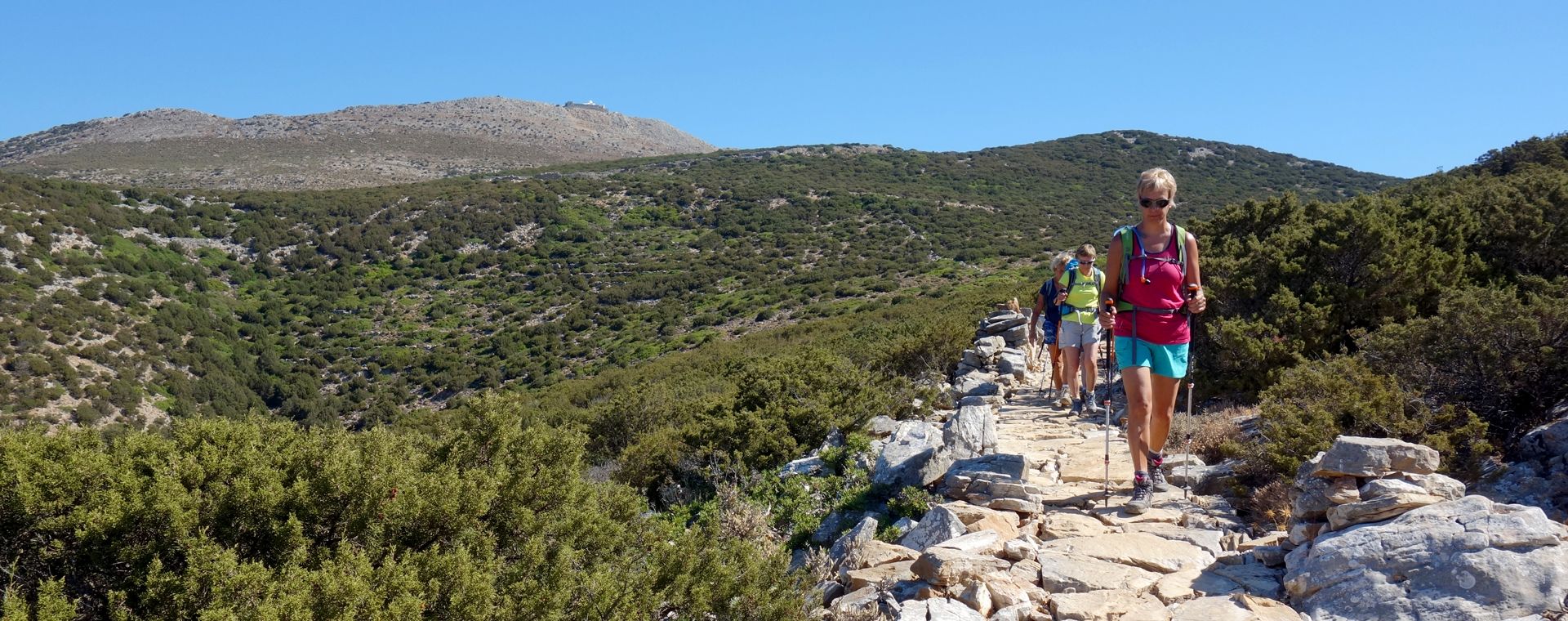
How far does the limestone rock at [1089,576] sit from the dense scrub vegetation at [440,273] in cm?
2008

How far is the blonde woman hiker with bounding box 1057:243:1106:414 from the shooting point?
7.44 meters

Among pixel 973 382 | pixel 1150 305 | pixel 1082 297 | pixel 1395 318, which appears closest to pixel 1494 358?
pixel 1150 305

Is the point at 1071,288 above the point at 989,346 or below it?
above

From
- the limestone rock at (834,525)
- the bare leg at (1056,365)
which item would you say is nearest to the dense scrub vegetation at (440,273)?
the limestone rock at (834,525)

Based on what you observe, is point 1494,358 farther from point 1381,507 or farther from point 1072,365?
point 1072,365

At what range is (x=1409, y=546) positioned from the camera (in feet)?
9.87

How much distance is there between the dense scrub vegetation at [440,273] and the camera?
82.1 ft

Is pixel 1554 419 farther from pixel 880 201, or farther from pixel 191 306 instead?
pixel 880 201

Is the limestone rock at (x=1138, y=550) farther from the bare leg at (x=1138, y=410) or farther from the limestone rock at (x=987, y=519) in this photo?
the bare leg at (x=1138, y=410)

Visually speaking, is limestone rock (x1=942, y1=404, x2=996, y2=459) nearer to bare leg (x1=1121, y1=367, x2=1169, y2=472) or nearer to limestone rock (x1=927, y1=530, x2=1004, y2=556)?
bare leg (x1=1121, y1=367, x2=1169, y2=472)

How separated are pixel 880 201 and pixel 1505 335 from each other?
48.6m

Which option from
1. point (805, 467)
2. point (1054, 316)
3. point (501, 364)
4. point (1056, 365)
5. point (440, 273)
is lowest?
point (501, 364)

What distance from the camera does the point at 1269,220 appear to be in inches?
454

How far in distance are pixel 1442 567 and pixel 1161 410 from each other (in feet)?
6.03
